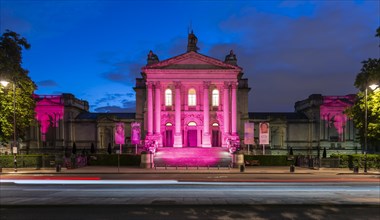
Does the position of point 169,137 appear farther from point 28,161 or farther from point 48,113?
point 28,161

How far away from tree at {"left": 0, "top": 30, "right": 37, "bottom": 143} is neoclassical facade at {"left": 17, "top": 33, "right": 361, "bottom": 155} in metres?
25.6

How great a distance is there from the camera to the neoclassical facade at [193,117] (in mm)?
75312

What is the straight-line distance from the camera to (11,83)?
50719 mm

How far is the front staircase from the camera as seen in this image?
56291 mm

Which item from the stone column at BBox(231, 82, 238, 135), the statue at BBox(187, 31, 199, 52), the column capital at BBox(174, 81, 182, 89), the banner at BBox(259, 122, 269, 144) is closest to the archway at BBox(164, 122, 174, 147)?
the column capital at BBox(174, 81, 182, 89)

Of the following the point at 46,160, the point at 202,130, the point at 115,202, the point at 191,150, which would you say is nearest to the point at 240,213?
the point at 115,202

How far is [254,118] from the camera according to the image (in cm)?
8894

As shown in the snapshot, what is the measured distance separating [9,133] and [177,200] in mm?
38764

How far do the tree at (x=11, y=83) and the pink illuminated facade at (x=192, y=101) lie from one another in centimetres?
2550

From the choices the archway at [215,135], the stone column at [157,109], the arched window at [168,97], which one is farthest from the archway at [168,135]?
the archway at [215,135]

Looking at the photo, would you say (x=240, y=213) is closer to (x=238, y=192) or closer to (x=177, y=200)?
(x=177, y=200)


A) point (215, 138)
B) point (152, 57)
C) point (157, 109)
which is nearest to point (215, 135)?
point (215, 138)

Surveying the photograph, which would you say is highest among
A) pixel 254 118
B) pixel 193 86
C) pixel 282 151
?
pixel 193 86

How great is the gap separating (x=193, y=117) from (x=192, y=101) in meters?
3.11
